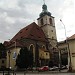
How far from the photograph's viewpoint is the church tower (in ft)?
280

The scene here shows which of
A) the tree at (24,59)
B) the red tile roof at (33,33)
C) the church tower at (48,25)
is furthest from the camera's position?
the church tower at (48,25)

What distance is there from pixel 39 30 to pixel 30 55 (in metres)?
23.6

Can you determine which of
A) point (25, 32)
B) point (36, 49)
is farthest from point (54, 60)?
point (25, 32)

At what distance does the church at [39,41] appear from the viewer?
7288 centimetres

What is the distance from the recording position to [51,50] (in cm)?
8119

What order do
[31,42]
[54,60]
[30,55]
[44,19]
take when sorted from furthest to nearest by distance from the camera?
[44,19]
[54,60]
[31,42]
[30,55]

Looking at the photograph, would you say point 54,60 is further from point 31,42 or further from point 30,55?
point 30,55

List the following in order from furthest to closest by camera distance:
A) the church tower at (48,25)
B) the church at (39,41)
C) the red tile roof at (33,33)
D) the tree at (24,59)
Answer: the church tower at (48,25) → the red tile roof at (33,33) → the church at (39,41) → the tree at (24,59)

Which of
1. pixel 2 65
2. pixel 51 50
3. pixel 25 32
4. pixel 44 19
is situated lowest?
pixel 2 65

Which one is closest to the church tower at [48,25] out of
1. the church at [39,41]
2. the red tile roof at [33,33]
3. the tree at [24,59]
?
the church at [39,41]

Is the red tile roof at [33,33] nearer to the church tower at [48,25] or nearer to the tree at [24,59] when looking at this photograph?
the church tower at [48,25]

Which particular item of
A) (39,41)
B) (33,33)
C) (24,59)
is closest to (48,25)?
(33,33)

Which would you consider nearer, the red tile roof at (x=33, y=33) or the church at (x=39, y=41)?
the church at (x=39, y=41)

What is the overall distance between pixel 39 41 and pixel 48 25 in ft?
40.8
